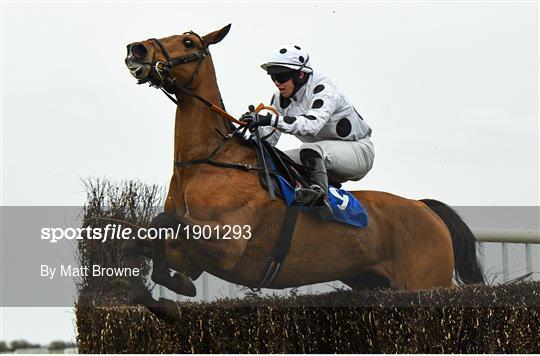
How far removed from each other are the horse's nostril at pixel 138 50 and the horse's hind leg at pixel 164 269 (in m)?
0.94

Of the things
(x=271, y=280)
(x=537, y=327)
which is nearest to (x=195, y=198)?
(x=271, y=280)

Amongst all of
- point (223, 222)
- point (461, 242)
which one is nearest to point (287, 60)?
point (223, 222)

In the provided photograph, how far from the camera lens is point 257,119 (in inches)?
262

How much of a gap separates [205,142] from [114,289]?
5.51 ft

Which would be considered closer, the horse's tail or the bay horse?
the bay horse

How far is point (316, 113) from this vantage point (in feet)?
22.1

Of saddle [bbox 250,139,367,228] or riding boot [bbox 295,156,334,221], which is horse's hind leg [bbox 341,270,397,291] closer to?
saddle [bbox 250,139,367,228]

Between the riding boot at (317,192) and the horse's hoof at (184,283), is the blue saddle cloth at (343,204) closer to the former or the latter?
the riding boot at (317,192)

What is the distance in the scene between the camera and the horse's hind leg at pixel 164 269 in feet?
20.6

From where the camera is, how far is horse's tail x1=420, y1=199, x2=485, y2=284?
7.86 m

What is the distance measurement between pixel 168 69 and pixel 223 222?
968mm

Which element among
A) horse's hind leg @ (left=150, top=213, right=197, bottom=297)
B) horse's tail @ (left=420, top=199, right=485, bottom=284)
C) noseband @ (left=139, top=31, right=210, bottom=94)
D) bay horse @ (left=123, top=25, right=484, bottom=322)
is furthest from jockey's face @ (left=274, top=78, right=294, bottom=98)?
horse's tail @ (left=420, top=199, right=485, bottom=284)

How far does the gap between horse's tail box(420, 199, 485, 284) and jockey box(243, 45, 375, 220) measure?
0.94 meters

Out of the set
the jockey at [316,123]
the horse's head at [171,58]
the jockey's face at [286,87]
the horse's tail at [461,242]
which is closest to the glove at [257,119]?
the jockey at [316,123]
